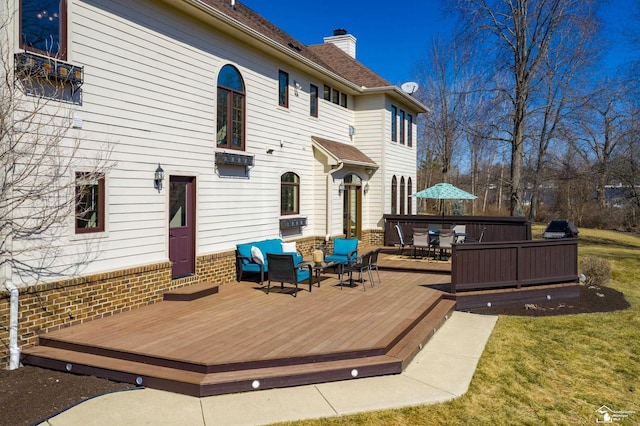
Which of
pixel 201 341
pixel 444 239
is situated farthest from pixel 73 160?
pixel 444 239

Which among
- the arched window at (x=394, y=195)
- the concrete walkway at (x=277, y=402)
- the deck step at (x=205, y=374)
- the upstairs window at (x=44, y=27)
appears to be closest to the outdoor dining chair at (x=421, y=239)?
the arched window at (x=394, y=195)

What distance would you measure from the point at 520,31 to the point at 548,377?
15988 millimetres

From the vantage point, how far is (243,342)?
5.79 m

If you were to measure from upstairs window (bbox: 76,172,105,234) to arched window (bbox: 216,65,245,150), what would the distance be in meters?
3.24

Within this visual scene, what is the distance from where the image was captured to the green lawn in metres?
4.65

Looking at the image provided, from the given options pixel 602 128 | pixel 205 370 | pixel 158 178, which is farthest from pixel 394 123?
pixel 602 128

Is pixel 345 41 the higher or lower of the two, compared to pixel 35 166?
higher

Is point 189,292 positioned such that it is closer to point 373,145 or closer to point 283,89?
point 283,89

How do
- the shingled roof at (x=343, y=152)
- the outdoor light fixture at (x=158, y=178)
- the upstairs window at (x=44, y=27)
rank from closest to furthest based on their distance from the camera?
1. the upstairs window at (x=44, y=27)
2. the outdoor light fixture at (x=158, y=178)
3. the shingled roof at (x=343, y=152)

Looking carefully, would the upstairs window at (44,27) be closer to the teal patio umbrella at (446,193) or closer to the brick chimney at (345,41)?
the teal patio umbrella at (446,193)

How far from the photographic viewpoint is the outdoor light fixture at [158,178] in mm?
7831

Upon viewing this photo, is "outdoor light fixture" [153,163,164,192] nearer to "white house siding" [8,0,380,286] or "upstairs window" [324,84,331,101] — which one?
"white house siding" [8,0,380,286]

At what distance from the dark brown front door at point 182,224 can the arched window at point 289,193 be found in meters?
3.60

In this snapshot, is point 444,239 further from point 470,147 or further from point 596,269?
point 470,147
